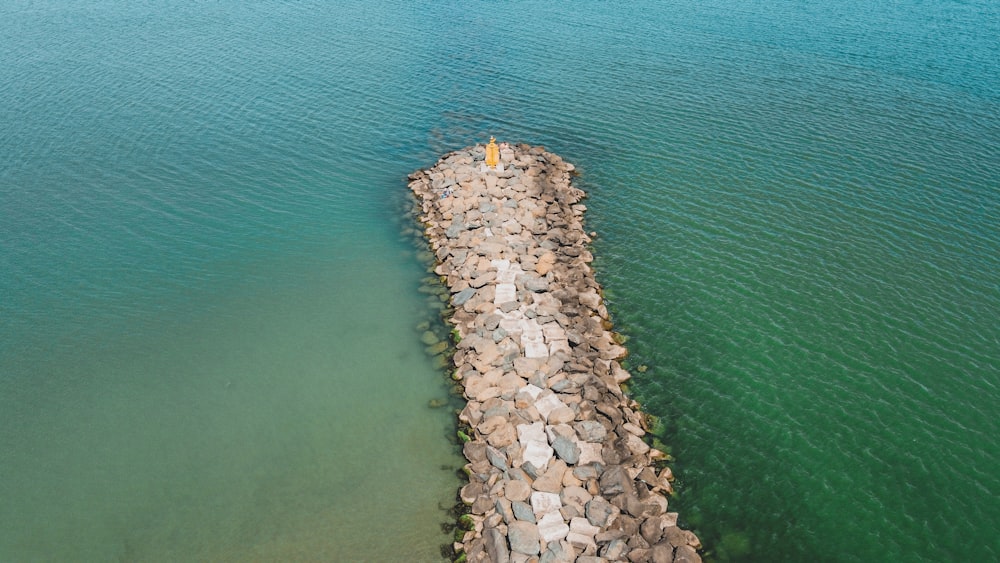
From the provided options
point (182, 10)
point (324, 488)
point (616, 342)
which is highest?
point (182, 10)

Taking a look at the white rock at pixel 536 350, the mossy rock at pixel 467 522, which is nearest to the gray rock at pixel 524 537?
the mossy rock at pixel 467 522

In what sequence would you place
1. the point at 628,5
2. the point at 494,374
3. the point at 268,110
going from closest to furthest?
the point at 494,374
the point at 268,110
the point at 628,5

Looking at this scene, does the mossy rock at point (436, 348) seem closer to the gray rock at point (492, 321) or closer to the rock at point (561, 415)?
the gray rock at point (492, 321)

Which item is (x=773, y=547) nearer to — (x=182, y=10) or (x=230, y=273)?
(x=230, y=273)

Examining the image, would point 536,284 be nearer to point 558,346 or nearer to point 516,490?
point 558,346

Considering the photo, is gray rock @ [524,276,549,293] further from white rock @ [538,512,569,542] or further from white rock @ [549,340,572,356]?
white rock @ [538,512,569,542]

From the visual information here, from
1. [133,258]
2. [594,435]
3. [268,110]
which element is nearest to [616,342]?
[594,435]

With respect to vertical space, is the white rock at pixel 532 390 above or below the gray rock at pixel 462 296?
below
